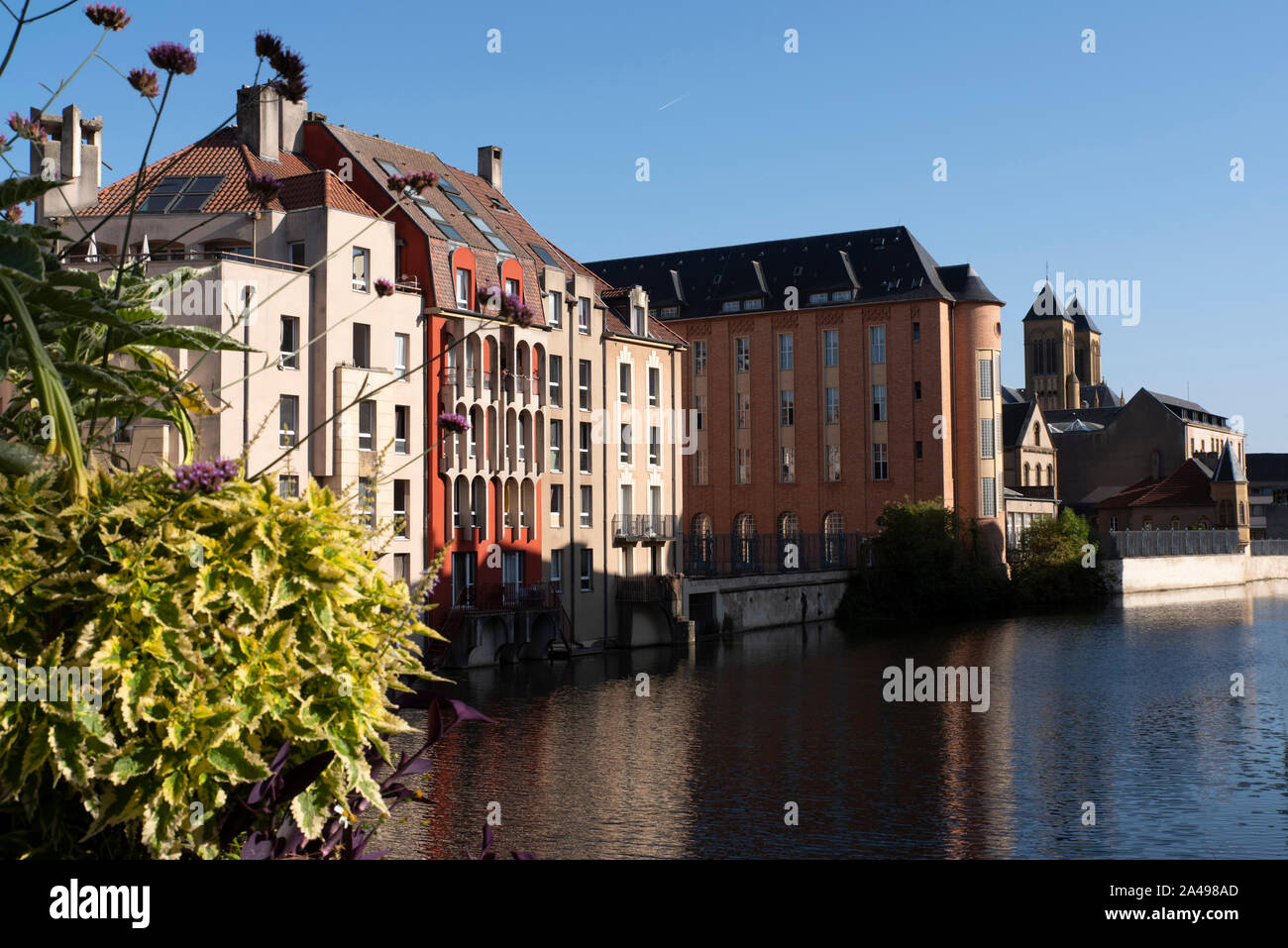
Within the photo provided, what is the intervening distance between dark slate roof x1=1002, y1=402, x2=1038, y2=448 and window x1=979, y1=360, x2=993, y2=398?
33.2 metres

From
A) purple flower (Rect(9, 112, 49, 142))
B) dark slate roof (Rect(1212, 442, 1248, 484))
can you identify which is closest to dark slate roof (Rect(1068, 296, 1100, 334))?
dark slate roof (Rect(1212, 442, 1248, 484))

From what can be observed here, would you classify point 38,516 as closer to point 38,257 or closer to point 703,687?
point 38,257

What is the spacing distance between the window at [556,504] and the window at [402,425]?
8355 mm

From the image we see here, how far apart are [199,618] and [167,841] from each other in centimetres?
67

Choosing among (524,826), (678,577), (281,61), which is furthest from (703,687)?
(281,61)

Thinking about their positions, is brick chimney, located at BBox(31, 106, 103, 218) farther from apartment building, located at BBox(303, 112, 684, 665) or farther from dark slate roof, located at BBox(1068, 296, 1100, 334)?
dark slate roof, located at BBox(1068, 296, 1100, 334)

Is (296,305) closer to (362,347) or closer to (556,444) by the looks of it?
(362,347)

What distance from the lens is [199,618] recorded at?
4.09 metres

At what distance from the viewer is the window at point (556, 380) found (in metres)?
53.0

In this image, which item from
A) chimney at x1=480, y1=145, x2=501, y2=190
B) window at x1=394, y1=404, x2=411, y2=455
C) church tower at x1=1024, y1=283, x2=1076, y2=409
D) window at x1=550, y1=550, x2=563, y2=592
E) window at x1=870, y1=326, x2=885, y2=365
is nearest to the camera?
window at x1=394, y1=404, x2=411, y2=455

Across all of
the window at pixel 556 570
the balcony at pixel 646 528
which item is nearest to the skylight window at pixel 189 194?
the window at pixel 556 570

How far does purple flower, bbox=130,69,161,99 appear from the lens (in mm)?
6086
